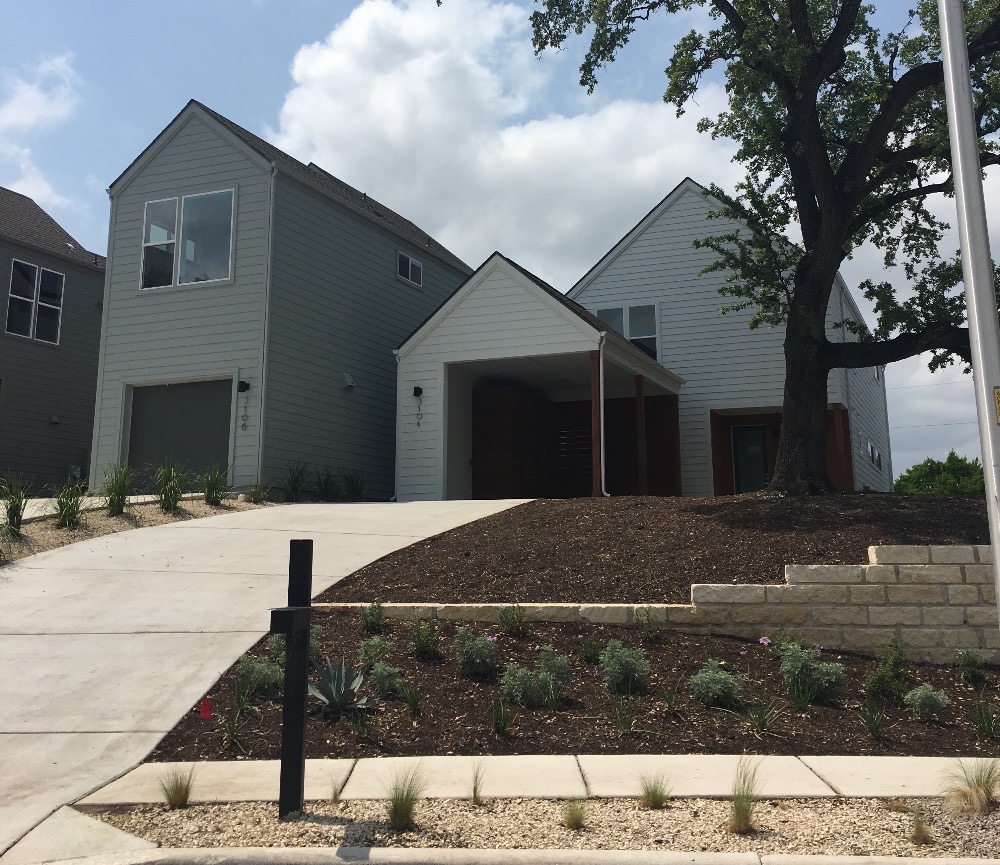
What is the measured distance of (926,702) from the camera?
19.3 feet

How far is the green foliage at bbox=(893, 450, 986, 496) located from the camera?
113 ft

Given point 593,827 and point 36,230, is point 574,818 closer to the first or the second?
point 593,827

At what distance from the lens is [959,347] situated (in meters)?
11.5

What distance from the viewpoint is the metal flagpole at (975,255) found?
5.20 m

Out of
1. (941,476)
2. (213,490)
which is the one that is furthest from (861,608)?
(941,476)

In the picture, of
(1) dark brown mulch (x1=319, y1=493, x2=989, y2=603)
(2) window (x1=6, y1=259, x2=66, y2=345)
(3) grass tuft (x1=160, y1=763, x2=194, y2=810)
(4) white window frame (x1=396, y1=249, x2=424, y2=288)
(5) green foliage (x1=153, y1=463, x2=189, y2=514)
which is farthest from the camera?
(2) window (x1=6, y1=259, x2=66, y2=345)

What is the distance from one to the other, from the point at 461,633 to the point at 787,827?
2.98 meters

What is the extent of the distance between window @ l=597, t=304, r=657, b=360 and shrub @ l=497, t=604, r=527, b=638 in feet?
44.1

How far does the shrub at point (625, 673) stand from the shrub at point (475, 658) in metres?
0.82

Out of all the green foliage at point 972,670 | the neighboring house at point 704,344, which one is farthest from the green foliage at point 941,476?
the green foliage at point 972,670

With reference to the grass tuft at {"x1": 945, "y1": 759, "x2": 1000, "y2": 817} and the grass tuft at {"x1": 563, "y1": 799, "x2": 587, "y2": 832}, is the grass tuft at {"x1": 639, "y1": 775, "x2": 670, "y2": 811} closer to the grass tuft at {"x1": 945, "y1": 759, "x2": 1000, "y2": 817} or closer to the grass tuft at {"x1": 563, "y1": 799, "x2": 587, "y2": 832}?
the grass tuft at {"x1": 563, "y1": 799, "x2": 587, "y2": 832}

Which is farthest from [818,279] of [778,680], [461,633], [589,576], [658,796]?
[658,796]

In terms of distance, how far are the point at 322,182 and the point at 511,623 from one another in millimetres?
14298

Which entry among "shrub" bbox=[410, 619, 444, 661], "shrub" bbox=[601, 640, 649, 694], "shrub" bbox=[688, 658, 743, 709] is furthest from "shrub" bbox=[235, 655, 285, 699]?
"shrub" bbox=[688, 658, 743, 709]
